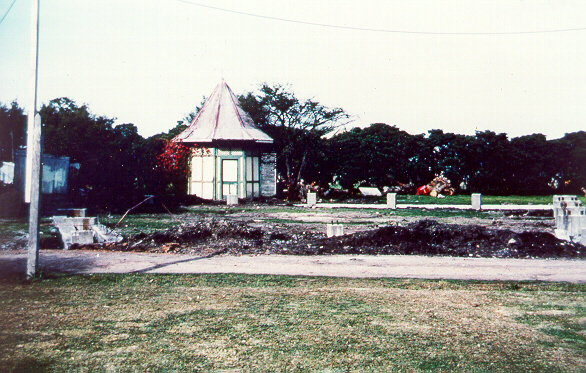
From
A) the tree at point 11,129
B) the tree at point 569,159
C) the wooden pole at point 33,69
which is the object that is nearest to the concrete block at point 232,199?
the tree at point 11,129

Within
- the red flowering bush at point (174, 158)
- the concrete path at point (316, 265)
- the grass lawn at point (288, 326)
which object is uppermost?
the red flowering bush at point (174, 158)

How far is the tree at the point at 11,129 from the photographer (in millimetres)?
33938

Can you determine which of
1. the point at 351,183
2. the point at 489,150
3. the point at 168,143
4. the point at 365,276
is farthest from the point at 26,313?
the point at 489,150

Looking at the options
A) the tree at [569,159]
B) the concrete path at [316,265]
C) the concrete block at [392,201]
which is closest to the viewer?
the concrete path at [316,265]

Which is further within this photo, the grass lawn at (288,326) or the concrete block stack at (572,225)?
the concrete block stack at (572,225)

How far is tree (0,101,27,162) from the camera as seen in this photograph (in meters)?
33.9

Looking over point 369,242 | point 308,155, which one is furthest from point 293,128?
point 369,242

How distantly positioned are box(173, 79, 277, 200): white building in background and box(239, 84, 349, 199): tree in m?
1.06

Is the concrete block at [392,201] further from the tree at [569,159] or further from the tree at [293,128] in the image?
the tree at [569,159]

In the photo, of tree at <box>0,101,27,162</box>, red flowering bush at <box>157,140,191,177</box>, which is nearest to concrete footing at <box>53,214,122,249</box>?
red flowering bush at <box>157,140,191,177</box>

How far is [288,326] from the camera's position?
5121 millimetres

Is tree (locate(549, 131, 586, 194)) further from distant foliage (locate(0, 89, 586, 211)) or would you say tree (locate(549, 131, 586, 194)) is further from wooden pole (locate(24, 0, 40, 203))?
wooden pole (locate(24, 0, 40, 203))

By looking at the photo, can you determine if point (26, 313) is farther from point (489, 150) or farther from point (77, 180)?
point (489, 150)

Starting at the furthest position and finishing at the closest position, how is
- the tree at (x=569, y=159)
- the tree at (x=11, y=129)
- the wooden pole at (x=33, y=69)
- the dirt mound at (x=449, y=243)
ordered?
the tree at (x=569, y=159) < the tree at (x=11, y=129) < the dirt mound at (x=449, y=243) < the wooden pole at (x=33, y=69)
